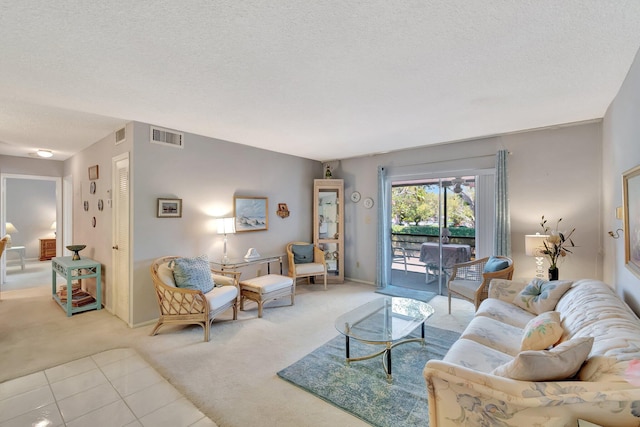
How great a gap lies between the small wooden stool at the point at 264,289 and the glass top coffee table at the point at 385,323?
1.34 m

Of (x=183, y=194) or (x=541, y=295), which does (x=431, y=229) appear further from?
(x=183, y=194)

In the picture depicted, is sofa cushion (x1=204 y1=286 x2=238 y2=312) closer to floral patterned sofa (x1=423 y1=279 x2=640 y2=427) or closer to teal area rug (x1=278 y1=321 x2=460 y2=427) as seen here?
teal area rug (x1=278 y1=321 x2=460 y2=427)

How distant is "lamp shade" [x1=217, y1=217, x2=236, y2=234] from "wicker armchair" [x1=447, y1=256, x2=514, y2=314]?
327 cm

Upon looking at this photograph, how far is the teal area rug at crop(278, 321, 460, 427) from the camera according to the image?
1.96m

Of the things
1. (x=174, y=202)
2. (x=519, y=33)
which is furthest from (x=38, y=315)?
(x=519, y=33)

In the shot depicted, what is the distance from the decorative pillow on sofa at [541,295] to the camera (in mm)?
2568

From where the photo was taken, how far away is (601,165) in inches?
135

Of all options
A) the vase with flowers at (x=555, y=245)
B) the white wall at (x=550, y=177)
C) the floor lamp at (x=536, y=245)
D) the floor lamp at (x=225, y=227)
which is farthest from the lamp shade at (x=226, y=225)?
the vase with flowers at (x=555, y=245)

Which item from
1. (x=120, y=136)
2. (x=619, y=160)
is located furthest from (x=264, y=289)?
(x=619, y=160)

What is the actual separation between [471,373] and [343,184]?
15.3ft

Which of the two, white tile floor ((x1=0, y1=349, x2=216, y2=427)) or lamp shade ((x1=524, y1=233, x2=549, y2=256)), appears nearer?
white tile floor ((x1=0, y1=349, x2=216, y2=427))

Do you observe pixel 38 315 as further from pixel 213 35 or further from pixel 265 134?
pixel 213 35

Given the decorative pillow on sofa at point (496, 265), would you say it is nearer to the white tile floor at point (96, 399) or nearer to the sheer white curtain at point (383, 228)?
the sheer white curtain at point (383, 228)

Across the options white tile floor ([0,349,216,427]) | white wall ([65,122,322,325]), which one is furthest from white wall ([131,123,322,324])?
white tile floor ([0,349,216,427])
